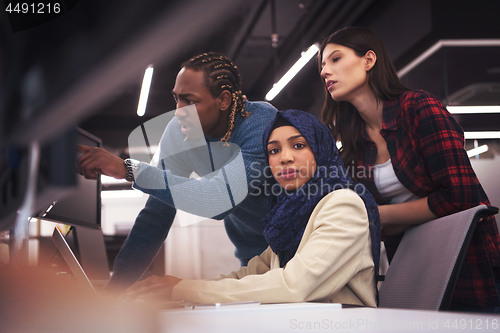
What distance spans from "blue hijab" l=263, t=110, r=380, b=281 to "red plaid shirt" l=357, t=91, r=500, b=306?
208 millimetres

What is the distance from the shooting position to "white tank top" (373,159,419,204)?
1376 millimetres

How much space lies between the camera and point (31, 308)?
22cm

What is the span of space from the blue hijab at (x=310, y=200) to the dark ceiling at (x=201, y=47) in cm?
34

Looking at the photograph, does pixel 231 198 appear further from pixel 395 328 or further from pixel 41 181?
pixel 41 181

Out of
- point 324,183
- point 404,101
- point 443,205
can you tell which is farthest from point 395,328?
point 404,101

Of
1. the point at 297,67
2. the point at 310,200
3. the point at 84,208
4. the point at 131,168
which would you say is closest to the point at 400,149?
the point at 310,200

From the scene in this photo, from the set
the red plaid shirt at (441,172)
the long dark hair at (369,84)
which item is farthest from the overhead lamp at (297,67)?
the red plaid shirt at (441,172)

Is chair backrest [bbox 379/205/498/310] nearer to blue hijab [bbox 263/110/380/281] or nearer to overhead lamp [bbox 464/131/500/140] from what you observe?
blue hijab [bbox 263/110/380/281]

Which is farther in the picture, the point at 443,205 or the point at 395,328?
the point at 443,205

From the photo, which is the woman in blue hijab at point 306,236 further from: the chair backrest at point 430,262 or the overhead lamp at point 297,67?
the overhead lamp at point 297,67

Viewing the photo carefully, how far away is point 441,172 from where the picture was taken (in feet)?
4.22

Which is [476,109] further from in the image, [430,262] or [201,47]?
[430,262]

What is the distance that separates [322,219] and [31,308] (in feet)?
2.82

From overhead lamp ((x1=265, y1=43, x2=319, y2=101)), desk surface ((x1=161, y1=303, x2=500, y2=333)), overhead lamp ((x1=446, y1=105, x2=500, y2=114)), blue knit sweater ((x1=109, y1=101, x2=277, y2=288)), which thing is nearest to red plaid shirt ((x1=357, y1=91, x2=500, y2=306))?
blue knit sweater ((x1=109, y1=101, x2=277, y2=288))
